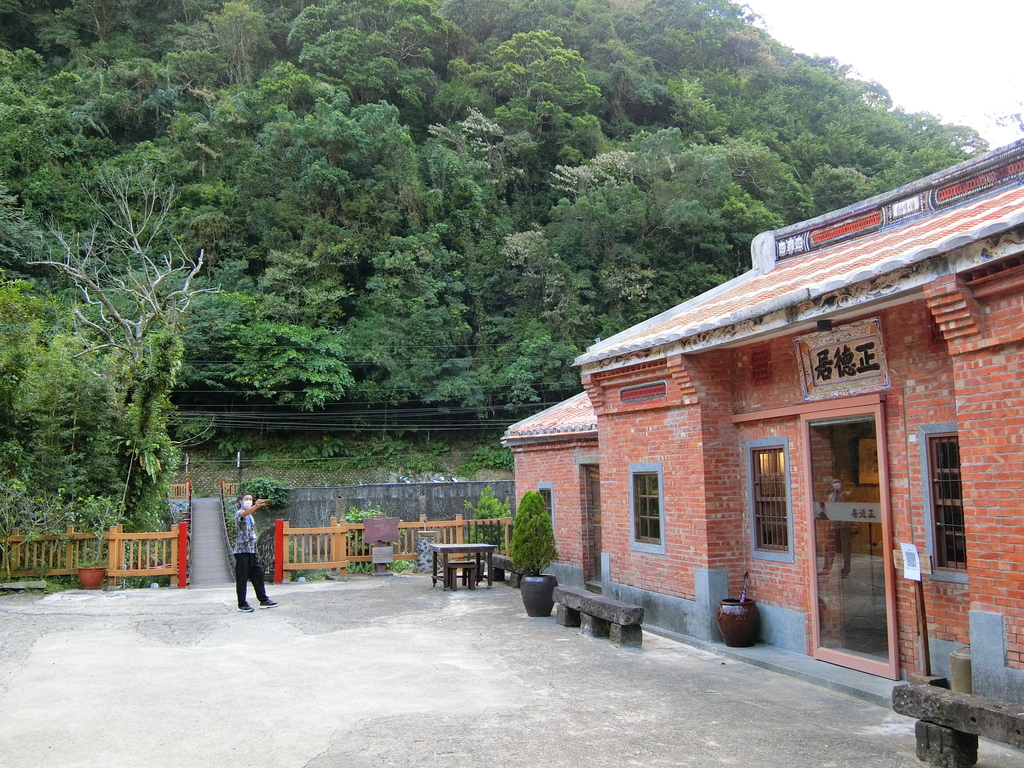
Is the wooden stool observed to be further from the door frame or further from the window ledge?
the window ledge

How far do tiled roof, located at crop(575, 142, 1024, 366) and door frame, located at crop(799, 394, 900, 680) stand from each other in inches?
48.4

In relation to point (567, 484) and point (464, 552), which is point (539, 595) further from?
point (567, 484)

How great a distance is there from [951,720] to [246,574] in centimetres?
Result: 1015

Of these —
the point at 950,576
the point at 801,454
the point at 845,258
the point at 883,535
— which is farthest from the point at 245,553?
the point at 950,576

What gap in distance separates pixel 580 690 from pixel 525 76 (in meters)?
→ 42.8

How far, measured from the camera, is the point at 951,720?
16.5ft

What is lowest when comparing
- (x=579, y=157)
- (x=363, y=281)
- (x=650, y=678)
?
(x=650, y=678)

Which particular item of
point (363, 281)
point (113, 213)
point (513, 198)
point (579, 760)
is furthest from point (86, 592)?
point (513, 198)

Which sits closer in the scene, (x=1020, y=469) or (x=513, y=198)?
(x=1020, y=469)

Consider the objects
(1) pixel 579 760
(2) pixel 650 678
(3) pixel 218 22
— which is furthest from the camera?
(3) pixel 218 22

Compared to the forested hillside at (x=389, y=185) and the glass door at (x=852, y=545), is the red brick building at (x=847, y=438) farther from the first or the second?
the forested hillside at (x=389, y=185)

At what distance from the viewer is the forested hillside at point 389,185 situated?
3625 cm

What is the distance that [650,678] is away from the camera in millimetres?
7746

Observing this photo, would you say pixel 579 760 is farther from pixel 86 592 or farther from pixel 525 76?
pixel 525 76
